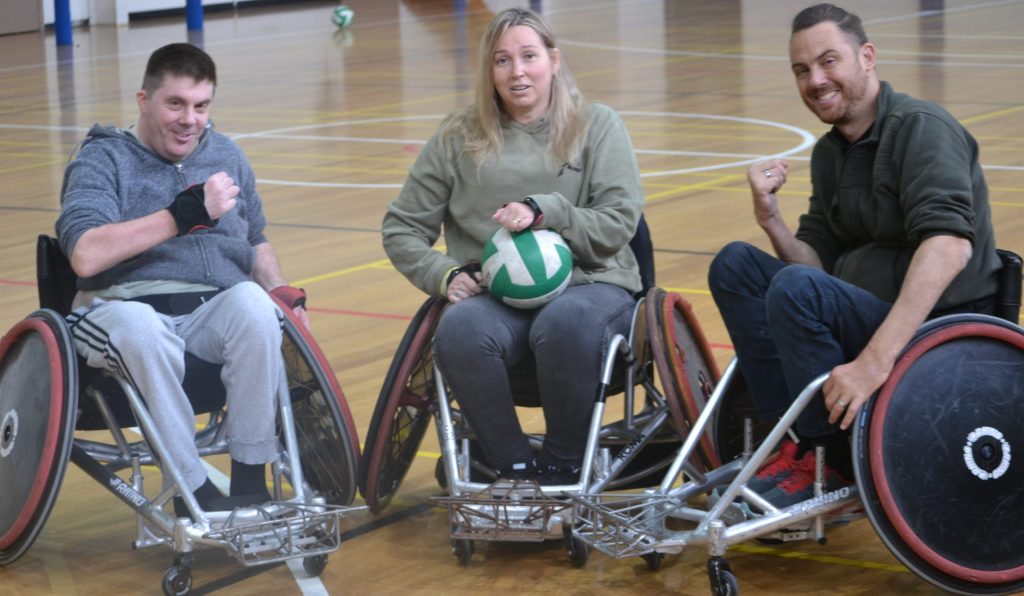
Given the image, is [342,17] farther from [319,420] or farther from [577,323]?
[577,323]

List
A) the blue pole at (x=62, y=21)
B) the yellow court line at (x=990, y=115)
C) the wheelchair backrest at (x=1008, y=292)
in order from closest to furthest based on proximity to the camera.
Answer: the wheelchair backrest at (x=1008, y=292) < the yellow court line at (x=990, y=115) < the blue pole at (x=62, y=21)

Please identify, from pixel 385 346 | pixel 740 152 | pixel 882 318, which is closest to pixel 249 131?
pixel 740 152

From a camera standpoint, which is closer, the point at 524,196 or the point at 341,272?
the point at 524,196

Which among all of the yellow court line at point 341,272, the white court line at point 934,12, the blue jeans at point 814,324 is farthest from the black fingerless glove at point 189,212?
the white court line at point 934,12

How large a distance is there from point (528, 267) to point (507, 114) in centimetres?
47

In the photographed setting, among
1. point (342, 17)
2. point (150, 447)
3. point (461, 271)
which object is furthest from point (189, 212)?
point (342, 17)

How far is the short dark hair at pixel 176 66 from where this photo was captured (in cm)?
390

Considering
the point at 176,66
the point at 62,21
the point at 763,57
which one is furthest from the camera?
the point at 62,21

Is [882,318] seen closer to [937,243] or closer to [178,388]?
[937,243]

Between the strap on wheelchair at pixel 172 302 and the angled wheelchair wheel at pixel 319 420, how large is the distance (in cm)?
21

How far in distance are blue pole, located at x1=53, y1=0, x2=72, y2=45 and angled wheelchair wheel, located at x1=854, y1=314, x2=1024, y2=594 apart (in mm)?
17027

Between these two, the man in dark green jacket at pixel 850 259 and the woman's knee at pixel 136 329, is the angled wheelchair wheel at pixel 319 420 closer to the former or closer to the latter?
the woman's knee at pixel 136 329

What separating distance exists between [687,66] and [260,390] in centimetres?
1207

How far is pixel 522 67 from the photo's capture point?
3.98 metres
